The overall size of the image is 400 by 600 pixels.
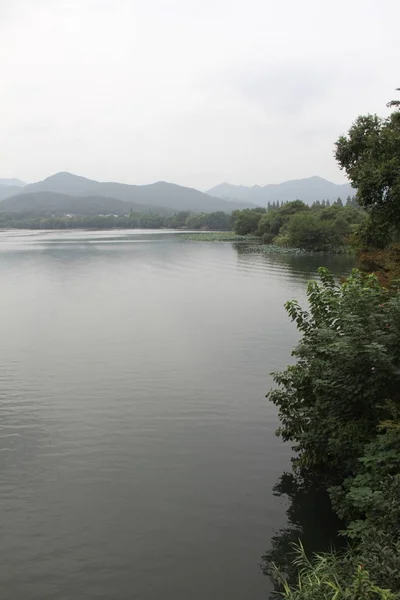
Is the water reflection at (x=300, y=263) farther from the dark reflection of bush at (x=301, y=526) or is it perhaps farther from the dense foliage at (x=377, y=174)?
the dark reflection of bush at (x=301, y=526)

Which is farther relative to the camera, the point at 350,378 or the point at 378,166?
the point at 378,166

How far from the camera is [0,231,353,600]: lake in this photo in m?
10.7

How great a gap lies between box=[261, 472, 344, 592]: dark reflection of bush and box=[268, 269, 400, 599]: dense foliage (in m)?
0.43

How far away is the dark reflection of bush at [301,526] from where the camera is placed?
1097cm

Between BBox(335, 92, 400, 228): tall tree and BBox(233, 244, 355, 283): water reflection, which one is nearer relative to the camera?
BBox(335, 92, 400, 228): tall tree

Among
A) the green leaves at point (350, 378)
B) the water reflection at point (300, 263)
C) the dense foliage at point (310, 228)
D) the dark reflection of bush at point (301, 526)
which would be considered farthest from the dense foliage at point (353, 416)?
the dense foliage at point (310, 228)

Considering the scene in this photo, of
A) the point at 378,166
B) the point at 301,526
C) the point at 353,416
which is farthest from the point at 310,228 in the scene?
the point at 301,526

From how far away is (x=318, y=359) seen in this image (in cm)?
1298

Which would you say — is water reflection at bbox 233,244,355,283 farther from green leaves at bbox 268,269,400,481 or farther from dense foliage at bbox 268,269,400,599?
green leaves at bbox 268,269,400,481

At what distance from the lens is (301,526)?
12172 millimetres

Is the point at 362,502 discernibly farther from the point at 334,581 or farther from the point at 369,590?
the point at 369,590

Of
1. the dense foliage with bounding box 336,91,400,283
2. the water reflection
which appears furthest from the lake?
the water reflection

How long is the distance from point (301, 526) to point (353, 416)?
3245mm

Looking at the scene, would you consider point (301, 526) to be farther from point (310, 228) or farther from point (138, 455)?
point (310, 228)
